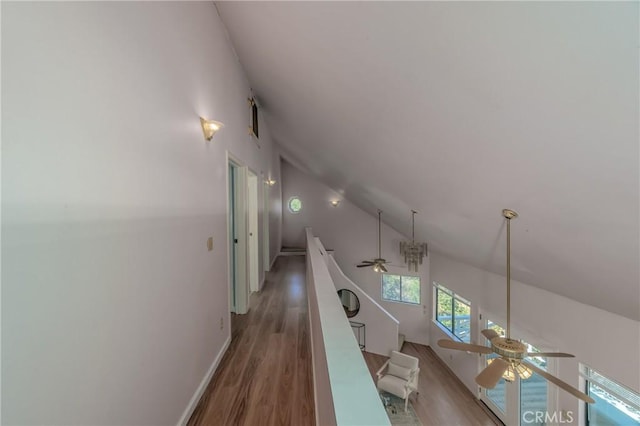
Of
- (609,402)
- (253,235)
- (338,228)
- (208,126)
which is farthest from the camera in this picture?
(338,228)

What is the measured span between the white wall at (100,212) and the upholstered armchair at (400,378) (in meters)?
4.39

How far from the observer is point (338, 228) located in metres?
9.17

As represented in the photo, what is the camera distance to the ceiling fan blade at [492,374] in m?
2.11

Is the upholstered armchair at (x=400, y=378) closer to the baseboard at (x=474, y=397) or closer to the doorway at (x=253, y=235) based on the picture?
the baseboard at (x=474, y=397)

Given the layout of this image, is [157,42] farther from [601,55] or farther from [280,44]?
[601,55]

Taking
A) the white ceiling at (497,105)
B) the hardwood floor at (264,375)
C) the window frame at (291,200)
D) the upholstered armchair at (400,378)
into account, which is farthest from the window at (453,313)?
the window frame at (291,200)

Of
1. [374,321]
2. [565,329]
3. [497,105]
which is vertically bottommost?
[374,321]

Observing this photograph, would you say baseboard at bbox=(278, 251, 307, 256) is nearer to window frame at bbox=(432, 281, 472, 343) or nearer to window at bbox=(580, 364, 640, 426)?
window frame at bbox=(432, 281, 472, 343)

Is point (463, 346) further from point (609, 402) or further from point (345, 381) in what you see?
point (345, 381)

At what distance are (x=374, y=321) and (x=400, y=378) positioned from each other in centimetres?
163

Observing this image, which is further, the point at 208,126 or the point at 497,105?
the point at 208,126

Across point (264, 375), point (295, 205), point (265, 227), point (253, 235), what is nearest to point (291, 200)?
point (295, 205)

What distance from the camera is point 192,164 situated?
1.91 metres

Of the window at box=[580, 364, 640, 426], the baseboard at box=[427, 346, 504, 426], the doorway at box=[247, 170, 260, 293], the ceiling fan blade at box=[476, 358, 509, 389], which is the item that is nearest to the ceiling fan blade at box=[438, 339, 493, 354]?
the ceiling fan blade at box=[476, 358, 509, 389]
